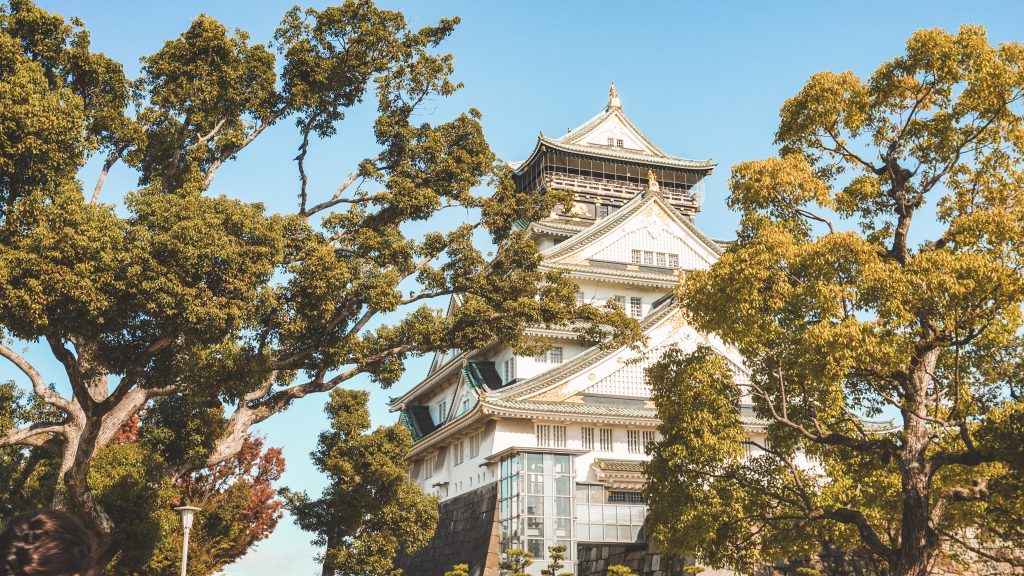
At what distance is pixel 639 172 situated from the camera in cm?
3875

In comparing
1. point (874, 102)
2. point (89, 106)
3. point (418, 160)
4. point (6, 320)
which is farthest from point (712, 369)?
point (89, 106)

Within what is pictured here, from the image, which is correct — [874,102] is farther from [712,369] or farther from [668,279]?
[668,279]

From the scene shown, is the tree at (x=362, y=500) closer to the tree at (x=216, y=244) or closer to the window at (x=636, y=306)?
the tree at (x=216, y=244)

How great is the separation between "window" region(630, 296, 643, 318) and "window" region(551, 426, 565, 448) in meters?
7.03

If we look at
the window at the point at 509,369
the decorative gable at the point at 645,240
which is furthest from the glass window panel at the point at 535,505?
the decorative gable at the point at 645,240

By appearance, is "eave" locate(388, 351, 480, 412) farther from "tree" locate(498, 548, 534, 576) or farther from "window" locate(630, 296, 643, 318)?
"tree" locate(498, 548, 534, 576)

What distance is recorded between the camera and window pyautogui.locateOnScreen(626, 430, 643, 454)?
87.8 feet

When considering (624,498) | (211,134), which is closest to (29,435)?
(211,134)

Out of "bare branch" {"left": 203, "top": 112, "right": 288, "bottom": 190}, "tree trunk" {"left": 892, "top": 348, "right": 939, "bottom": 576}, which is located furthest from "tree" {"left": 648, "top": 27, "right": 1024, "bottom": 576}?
"bare branch" {"left": 203, "top": 112, "right": 288, "bottom": 190}

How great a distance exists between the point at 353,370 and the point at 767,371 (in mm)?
7371

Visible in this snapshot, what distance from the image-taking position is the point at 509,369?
96.1ft

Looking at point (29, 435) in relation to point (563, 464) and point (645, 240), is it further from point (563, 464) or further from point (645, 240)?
point (645, 240)

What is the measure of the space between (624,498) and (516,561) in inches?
170

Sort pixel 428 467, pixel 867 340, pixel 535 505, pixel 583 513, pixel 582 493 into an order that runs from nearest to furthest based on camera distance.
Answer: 1. pixel 867 340
2. pixel 535 505
3. pixel 583 513
4. pixel 582 493
5. pixel 428 467
